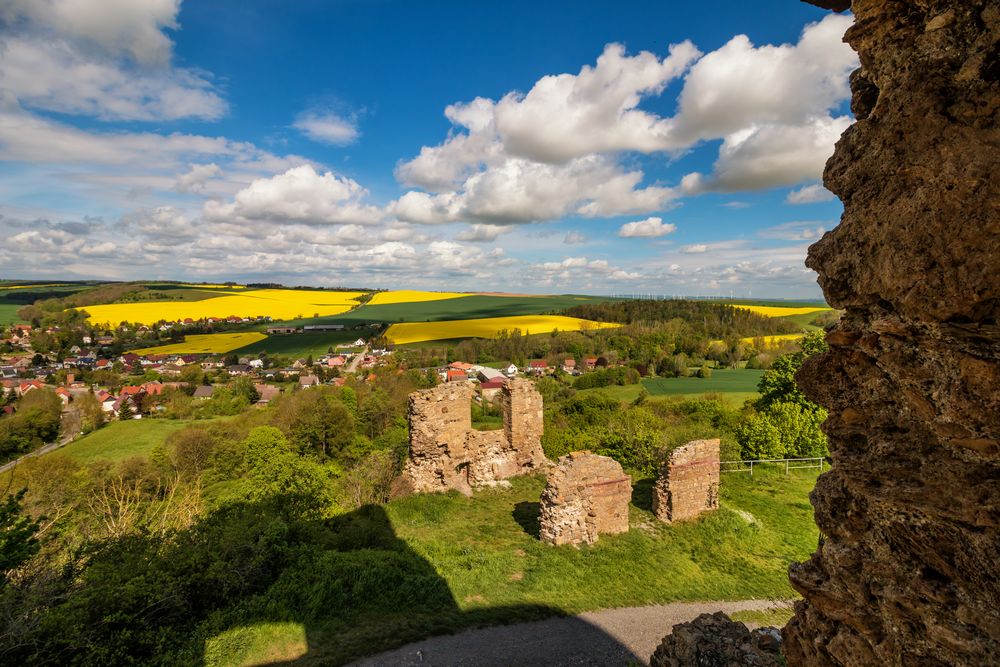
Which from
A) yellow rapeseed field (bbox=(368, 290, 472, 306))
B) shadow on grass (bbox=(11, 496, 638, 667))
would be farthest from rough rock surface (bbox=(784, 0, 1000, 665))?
yellow rapeseed field (bbox=(368, 290, 472, 306))

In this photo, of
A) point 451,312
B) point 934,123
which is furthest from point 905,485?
point 451,312

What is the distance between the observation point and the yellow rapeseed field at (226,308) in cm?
9206

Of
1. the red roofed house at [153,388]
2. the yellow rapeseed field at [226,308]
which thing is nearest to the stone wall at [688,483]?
the red roofed house at [153,388]

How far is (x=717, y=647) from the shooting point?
6.10 meters

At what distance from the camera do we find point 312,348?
74.4 meters

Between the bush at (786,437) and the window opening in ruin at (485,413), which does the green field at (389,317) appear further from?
the bush at (786,437)

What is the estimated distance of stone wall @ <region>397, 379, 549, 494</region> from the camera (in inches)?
630

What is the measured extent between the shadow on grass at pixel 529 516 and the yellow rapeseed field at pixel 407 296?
10705 centimetres

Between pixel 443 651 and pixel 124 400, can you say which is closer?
pixel 443 651

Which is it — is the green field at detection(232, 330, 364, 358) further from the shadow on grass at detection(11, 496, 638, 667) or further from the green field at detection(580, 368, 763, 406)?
the shadow on grass at detection(11, 496, 638, 667)

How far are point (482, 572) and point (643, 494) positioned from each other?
309 inches

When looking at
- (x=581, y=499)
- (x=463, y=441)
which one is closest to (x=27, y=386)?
(x=463, y=441)

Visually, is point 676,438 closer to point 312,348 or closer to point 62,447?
point 62,447

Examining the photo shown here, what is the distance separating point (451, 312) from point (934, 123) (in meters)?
99.1
